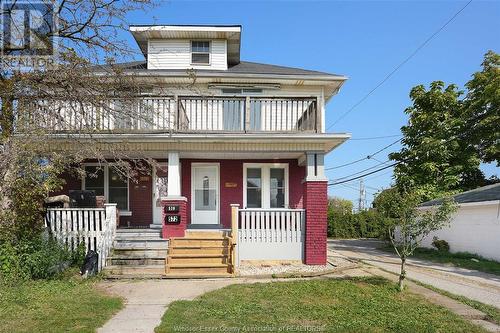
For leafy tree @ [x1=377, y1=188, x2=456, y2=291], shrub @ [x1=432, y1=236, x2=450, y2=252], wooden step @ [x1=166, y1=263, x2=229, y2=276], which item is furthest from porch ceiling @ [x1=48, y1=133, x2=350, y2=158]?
shrub @ [x1=432, y1=236, x2=450, y2=252]

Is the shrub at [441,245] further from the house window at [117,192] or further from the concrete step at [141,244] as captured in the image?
the house window at [117,192]

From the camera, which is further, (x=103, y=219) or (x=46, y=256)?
(x=103, y=219)

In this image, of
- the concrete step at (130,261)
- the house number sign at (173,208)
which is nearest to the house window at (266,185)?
the house number sign at (173,208)

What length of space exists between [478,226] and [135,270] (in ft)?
43.2

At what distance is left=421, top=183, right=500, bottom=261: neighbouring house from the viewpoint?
48.4ft

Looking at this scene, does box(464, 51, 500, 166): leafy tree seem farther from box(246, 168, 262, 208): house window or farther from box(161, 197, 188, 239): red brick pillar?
box(161, 197, 188, 239): red brick pillar

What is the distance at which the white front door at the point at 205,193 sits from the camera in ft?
45.7

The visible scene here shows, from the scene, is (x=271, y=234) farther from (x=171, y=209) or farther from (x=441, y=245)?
(x=441, y=245)

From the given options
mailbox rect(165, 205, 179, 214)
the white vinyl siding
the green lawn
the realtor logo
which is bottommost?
the green lawn

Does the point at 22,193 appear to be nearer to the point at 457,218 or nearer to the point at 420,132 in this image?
the point at 457,218

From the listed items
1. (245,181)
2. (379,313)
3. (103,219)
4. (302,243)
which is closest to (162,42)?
(245,181)

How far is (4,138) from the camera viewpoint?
816 cm

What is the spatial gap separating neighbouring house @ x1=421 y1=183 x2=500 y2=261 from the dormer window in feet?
34.3

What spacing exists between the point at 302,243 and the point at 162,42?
9.94 m
